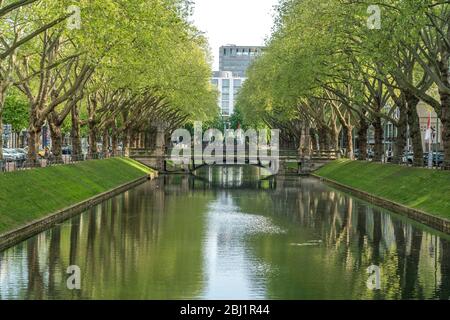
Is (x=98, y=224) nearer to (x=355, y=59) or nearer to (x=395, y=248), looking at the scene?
(x=395, y=248)

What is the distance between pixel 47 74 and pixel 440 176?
25.2m

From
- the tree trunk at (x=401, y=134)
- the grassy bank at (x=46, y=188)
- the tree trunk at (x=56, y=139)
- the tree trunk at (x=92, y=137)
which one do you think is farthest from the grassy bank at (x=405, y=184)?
the tree trunk at (x=92, y=137)

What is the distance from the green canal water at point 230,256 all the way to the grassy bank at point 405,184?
192cm

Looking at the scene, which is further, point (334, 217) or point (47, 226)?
point (334, 217)

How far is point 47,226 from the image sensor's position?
3581 cm

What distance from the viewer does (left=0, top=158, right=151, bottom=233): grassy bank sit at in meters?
34.3

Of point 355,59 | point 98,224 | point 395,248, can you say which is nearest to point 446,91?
point 355,59

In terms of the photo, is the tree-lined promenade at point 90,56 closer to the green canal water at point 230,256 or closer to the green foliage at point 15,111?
the green canal water at point 230,256

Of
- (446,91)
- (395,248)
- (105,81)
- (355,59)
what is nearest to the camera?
(395,248)

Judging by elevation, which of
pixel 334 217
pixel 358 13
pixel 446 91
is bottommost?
pixel 334 217

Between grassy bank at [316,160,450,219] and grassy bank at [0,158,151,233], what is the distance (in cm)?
1928

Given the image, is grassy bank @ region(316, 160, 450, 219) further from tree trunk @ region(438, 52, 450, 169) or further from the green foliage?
the green foliage

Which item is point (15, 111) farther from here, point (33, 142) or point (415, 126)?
point (415, 126)

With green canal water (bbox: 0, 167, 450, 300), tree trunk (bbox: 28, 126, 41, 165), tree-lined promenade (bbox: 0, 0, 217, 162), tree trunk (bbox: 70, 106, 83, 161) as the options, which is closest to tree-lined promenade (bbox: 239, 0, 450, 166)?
green canal water (bbox: 0, 167, 450, 300)
